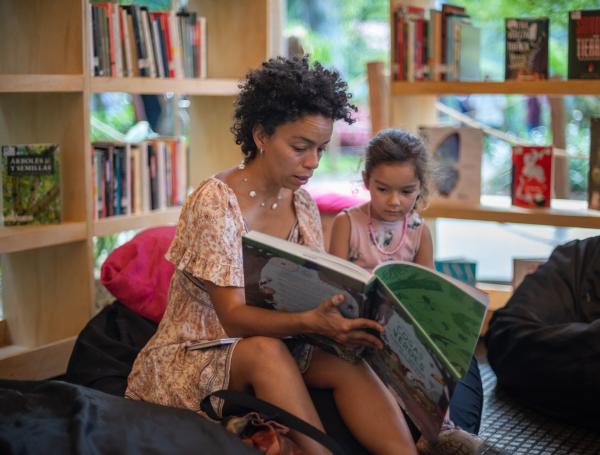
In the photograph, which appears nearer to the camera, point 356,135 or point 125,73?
point 125,73

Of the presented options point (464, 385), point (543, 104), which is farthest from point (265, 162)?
point (543, 104)

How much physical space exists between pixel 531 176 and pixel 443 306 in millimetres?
1749

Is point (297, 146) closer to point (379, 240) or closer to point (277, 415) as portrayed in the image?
point (277, 415)

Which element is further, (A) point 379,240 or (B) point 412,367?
(A) point 379,240

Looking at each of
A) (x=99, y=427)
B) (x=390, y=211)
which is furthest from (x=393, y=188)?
(x=99, y=427)

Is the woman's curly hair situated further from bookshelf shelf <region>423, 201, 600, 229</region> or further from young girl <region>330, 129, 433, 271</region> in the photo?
bookshelf shelf <region>423, 201, 600, 229</region>

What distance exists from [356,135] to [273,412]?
711 centimetres

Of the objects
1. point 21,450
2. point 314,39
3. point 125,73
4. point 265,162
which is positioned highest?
point 314,39

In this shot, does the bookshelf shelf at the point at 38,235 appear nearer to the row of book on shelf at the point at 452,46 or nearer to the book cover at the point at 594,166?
the row of book on shelf at the point at 452,46

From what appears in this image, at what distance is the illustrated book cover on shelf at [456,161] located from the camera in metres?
3.45

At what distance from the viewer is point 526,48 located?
129 inches

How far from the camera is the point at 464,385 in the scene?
7.82 feet

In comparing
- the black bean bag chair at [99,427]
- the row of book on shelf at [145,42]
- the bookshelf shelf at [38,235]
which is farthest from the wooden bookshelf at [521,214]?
the black bean bag chair at [99,427]

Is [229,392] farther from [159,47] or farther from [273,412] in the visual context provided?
[159,47]
